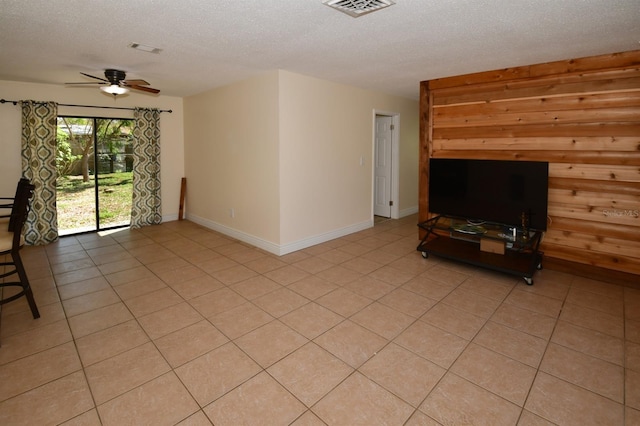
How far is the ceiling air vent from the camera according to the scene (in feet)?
7.02

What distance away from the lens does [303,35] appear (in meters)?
2.80

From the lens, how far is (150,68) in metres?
3.92

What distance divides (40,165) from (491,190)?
618 cm

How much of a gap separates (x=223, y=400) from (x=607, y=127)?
13.6ft

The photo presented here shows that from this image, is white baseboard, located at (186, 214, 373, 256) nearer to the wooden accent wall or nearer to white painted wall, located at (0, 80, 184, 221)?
white painted wall, located at (0, 80, 184, 221)

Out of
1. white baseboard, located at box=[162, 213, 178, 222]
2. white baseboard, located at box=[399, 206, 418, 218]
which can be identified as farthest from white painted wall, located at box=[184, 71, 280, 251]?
white baseboard, located at box=[399, 206, 418, 218]

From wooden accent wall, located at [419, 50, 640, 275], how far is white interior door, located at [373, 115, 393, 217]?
85.3 inches

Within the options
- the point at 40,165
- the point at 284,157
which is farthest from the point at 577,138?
the point at 40,165

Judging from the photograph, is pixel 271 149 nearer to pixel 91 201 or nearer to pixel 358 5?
pixel 358 5

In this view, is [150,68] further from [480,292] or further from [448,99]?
[480,292]

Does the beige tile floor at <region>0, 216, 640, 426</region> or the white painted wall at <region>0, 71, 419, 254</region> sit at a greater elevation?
the white painted wall at <region>0, 71, 419, 254</region>

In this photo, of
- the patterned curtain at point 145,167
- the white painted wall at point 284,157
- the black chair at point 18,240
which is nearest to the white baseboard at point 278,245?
the white painted wall at point 284,157

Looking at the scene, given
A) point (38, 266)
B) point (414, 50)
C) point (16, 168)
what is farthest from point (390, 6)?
point (16, 168)

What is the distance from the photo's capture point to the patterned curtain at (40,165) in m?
4.70
